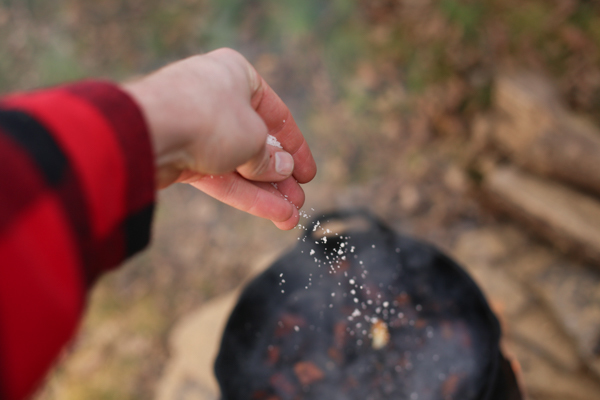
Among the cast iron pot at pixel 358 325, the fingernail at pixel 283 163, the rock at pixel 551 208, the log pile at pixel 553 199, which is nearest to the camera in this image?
the fingernail at pixel 283 163

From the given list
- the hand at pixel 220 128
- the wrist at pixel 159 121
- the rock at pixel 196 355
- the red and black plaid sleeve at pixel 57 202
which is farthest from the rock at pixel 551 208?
the red and black plaid sleeve at pixel 57 202

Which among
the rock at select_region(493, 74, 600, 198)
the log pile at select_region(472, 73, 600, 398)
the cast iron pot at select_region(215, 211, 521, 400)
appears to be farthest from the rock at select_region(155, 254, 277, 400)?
A: the rock at select_region(493, 74, 600, 198)

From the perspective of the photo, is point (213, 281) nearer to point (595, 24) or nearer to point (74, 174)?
point (74, 174)

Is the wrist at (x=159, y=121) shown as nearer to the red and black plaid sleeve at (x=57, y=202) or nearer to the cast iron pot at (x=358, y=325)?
the red and black plaid sleeve at (x=57, y=202)

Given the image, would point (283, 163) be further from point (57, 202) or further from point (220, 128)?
point (57, 202)

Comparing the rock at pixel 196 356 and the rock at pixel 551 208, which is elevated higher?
the rock at pixel 551 208
